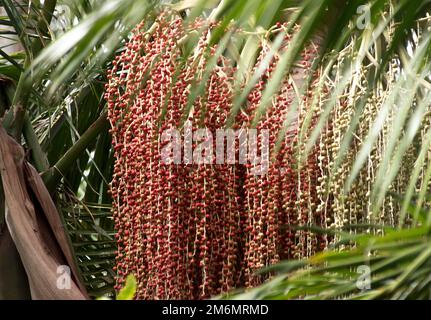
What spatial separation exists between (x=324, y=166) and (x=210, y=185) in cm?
22

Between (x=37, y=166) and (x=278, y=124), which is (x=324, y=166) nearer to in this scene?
(x=278, y=124)

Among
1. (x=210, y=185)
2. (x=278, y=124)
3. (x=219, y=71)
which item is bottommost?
(x=210, y=185)

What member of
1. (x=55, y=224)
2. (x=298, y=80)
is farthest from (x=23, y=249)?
(x=298, y=80)

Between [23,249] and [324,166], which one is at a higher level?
[324,166]

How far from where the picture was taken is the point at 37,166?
2158 millimetres

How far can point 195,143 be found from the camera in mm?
1798

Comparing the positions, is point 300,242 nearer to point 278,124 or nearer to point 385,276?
point 278,124

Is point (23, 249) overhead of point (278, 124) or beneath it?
beneath

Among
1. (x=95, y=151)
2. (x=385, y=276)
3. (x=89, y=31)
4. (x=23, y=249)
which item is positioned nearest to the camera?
(x=89, y=31)

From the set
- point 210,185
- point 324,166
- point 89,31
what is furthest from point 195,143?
point 89,31

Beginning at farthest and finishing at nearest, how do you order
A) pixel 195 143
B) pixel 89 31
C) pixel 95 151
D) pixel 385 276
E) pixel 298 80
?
pixel 95 151
pixel 298 80
pixel 195 143
pixel 385 276
pixel 89 31
